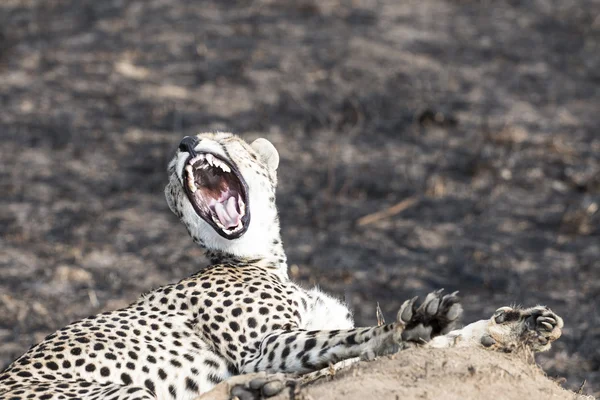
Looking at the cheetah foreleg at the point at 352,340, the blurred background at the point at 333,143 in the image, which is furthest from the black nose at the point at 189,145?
the blurred background at the point at 333,143

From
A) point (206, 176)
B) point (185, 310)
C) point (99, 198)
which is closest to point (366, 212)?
point (99, 198)

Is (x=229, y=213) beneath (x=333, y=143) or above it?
above

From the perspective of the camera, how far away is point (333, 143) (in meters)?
8.29

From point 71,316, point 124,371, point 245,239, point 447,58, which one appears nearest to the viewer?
point 124,371

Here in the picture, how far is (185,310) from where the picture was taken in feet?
13.0

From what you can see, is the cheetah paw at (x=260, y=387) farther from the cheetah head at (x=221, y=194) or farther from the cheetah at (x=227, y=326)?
the cheetah head at (x=221, y=194)

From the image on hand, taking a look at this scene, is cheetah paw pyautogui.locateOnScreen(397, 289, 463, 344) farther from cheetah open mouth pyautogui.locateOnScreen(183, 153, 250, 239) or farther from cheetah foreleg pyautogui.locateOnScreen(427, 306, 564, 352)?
cheetah open mouth pyautogui.locateOnScreen(183, 153, 250, 239)

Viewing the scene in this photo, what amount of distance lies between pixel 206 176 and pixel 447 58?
590cm

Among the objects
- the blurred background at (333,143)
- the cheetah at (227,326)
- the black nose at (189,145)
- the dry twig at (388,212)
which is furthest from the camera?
the dry twig at (388,212)

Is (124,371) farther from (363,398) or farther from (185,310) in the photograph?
(363,398)

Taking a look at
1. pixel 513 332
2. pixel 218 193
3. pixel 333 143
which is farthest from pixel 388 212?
pixel 513 332

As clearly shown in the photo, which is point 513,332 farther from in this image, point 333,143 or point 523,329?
point 333,143

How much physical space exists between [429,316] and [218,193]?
1.64m

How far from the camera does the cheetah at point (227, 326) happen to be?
331cm
